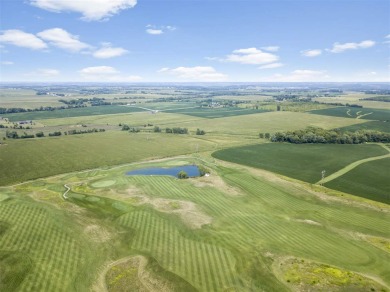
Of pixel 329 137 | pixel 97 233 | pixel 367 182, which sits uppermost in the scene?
pixel 329 137

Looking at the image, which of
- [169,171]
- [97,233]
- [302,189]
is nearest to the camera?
[97,233]

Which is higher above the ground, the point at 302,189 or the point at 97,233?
the point at 302,189

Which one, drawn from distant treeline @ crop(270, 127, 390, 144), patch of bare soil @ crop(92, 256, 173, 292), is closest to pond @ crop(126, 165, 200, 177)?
patch of bare soil @ crop(92, 256, 173, 292)

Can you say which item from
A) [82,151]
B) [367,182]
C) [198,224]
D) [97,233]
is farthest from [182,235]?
[82,151]

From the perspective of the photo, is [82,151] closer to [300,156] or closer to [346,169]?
[300,156]

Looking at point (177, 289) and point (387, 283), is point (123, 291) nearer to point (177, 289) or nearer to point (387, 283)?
point (177, 289)

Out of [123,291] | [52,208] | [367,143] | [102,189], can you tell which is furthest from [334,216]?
[367,143]

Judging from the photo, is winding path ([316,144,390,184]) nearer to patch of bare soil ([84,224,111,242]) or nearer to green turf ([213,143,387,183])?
green turf ([213,143,387,183])
